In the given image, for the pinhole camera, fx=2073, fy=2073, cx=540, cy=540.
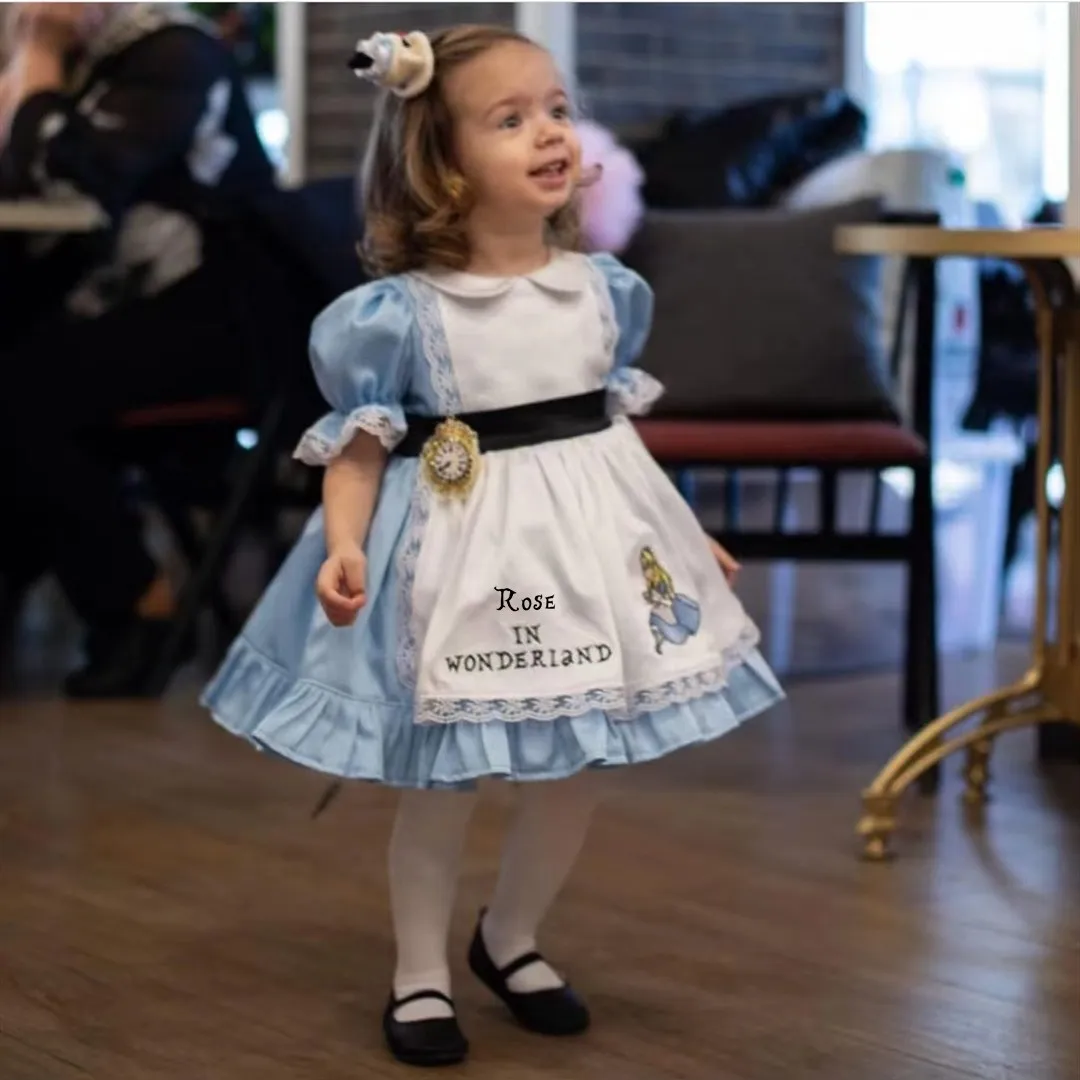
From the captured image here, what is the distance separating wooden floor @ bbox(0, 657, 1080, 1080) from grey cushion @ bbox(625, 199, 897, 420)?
1.60ft

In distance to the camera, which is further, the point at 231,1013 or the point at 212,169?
the point at 212,169

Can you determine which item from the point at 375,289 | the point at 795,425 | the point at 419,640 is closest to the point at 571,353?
the point at 375,289

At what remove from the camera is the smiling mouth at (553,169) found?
1.70 meters

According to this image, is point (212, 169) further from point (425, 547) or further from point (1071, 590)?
point (425, 547)

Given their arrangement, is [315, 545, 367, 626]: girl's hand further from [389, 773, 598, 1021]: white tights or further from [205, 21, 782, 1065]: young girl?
[389, 773, 598, 1021]: white tights

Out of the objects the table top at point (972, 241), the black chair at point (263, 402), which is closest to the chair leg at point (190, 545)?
the black chair at point (263, 402)

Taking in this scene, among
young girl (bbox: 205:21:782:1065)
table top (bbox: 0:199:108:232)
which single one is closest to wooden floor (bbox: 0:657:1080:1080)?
young girl (bbox: 205:21:782:1065)

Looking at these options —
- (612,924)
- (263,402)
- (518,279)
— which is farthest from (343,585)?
(263,402)

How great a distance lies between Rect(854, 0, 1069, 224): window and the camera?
557 cm

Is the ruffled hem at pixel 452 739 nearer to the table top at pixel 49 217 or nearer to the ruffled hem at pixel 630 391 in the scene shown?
the ruffled hem at pixel 630 391

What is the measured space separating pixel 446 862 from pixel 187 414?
1.70m

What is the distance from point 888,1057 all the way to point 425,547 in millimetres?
563

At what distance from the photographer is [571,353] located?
1742 mm

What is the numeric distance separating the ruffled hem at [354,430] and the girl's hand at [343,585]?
9 cm
